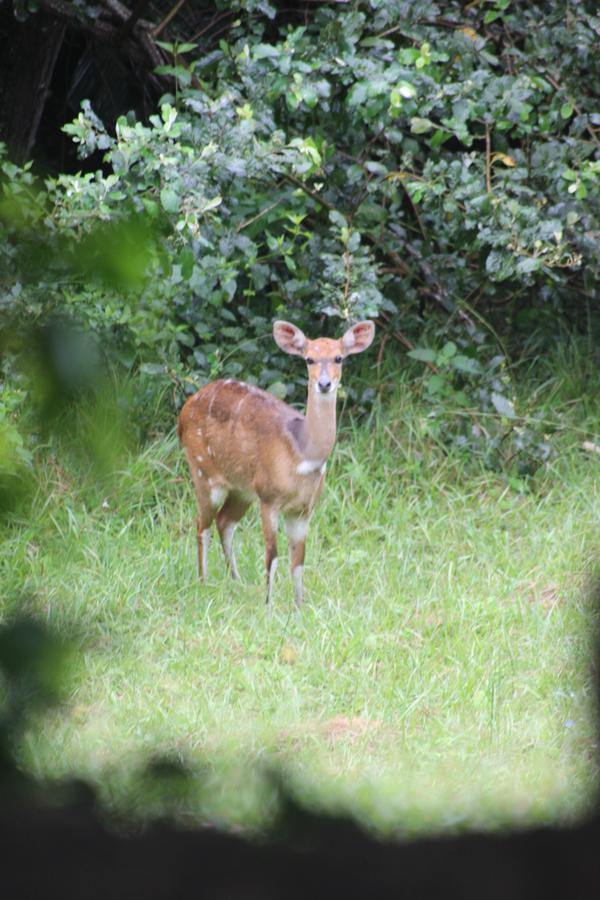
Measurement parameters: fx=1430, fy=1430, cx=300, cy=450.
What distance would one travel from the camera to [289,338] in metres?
5.71

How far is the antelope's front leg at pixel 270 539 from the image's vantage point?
545 centimetres

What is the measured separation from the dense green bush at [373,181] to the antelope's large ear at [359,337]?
2.48 feet

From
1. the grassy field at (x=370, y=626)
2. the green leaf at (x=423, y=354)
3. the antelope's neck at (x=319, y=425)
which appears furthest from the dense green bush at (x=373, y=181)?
the antelope's neck at (x=319, y=425)

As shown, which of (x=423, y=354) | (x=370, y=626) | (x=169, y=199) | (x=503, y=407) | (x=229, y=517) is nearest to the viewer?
(x=370, y=626)

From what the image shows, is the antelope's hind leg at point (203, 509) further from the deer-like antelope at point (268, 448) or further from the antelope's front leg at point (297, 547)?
the antelope's front leg at point (297, 547)

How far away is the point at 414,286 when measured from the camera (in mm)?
7348

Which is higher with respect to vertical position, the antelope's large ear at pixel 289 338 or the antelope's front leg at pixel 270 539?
the antelope's large ear at pixel 289 338

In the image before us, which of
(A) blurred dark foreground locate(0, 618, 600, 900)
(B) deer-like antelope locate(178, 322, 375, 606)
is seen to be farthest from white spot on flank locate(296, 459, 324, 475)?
(A) blurred dark foreground locate(0, 618, 600, 900)

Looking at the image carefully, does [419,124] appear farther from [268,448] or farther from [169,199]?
[268,448]

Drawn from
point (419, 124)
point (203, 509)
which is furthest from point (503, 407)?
point (203, 509)

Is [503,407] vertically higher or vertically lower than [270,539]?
lower

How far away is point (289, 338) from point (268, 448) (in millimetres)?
483

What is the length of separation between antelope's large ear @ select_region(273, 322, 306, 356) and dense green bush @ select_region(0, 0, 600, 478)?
50 centimetres

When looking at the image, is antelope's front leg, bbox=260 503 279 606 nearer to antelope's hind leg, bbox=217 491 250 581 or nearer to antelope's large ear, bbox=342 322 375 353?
antelope's hind leg, bbox=217 491 250 581
